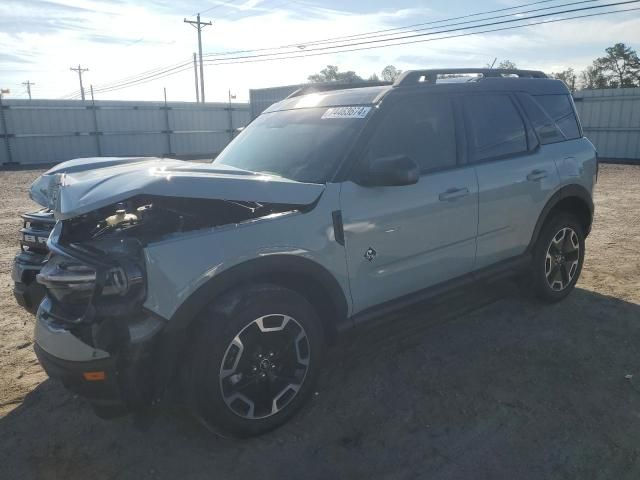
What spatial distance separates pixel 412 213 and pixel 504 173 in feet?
3.69

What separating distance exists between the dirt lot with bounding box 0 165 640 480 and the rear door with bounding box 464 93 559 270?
48 cm

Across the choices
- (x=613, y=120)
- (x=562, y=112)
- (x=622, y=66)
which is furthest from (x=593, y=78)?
(x=562, y=112)

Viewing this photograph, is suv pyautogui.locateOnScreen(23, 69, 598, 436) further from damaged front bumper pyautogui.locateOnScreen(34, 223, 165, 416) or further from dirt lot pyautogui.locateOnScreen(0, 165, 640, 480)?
dirt lot pyautogui.locateOnScreen(0, 165, 640, 480)

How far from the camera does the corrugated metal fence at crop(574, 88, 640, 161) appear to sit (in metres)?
19.8

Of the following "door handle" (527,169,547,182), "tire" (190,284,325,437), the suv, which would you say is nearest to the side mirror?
the suv

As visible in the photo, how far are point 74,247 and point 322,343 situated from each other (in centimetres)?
150

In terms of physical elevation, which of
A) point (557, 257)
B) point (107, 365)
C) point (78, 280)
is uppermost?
point (78, 280)

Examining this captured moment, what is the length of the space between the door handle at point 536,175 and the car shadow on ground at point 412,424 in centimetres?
99

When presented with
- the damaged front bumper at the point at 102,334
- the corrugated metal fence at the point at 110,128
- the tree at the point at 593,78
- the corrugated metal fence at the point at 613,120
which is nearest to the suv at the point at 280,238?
the damaged front bumper at the point at 102,334

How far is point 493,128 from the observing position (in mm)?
4105

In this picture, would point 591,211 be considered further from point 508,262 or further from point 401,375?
point 401,375

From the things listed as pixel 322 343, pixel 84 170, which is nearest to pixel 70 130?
pixel 84 170

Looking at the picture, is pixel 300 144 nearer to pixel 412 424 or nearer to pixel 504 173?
pixel 504 173

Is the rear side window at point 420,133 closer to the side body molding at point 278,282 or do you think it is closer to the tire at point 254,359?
the side body molding at point 278,282
